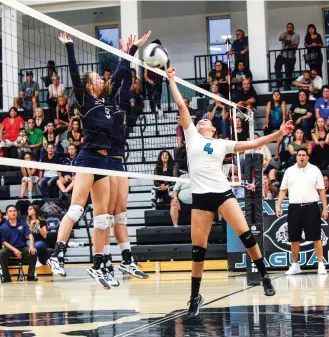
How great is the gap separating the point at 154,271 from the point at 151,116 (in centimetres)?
477

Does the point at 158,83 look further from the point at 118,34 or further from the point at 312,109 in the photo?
the point at 118,34

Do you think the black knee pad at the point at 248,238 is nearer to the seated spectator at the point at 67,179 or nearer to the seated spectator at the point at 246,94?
the seated spectator at the point at 67,179

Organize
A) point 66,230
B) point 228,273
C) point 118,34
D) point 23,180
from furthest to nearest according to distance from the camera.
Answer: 1. point 118,34
2. point 23,180
3. point 228,273
4. point 66,230

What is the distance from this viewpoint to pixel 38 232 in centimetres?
1548

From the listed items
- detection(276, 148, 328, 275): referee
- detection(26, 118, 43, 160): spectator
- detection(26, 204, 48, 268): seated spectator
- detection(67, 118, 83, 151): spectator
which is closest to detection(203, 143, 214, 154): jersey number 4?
detection(276, 148, 328, 275): referee

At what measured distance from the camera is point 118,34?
979 inches

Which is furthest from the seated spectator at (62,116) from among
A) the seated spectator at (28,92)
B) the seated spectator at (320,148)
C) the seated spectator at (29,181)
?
the seated spectator at (320,148)

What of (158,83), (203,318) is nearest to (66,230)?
(203,318)

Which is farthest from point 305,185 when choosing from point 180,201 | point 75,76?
point 75,76

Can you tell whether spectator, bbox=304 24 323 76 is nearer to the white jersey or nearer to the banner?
the banner

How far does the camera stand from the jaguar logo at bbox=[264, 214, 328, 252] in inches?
569

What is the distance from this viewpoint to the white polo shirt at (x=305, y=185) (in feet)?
44.2

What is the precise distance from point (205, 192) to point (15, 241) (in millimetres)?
8228

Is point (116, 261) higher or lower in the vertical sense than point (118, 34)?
lower
